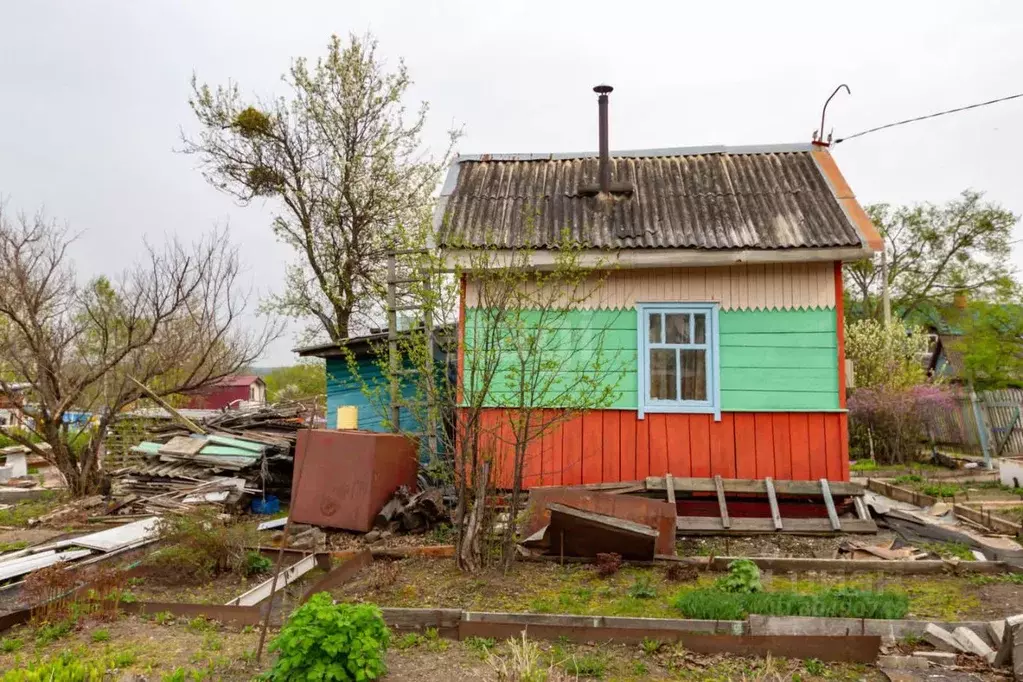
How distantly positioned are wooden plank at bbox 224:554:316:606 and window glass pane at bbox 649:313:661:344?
460 centimetres

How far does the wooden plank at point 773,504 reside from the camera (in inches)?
305

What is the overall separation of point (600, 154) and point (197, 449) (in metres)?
7.90

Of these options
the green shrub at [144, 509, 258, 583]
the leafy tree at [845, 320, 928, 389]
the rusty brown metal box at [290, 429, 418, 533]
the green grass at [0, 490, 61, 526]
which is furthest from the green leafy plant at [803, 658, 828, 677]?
the leafy tree at [845, 320, 928, 389]

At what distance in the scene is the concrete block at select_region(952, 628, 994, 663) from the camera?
4.45 m

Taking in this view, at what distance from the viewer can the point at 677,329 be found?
8609 millimetres

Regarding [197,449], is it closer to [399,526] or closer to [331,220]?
[399,526]

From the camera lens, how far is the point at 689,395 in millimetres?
8531

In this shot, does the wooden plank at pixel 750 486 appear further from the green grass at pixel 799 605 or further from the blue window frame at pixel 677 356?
the green grass at pixel 799 605

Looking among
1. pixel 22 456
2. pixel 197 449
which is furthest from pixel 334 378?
pixel 22 456

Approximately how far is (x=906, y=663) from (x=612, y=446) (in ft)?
14.5

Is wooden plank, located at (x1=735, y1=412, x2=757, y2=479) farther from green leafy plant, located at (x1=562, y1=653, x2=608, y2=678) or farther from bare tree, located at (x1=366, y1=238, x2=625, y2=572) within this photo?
green leafy plant, located at (x1=562, y1=653, x2=608, y2=678)

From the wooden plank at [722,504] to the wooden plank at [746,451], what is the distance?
0.34 metres

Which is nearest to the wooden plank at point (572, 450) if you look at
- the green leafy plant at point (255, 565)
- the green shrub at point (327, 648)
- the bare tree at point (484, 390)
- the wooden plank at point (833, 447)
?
the bare tree at point (484, 390)

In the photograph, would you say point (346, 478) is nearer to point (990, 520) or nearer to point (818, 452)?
point (818, 452)
